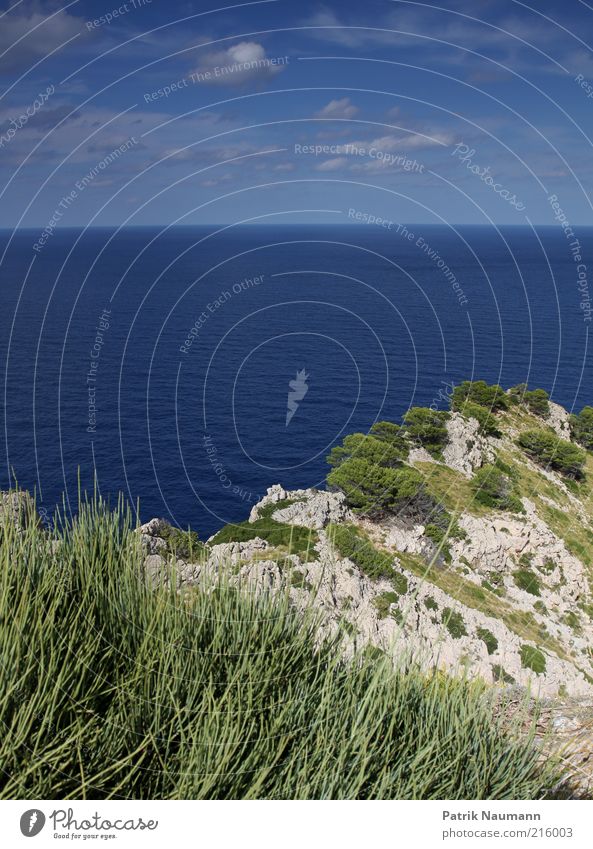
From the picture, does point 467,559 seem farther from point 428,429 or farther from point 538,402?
point 538,402

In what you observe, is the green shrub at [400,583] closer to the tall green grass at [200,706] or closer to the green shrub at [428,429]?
the green shrub at [428,429]

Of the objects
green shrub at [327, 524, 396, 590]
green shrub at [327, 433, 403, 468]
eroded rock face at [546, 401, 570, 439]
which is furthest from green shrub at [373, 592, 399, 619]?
eroded rock face at [546, 401, 570, 439]

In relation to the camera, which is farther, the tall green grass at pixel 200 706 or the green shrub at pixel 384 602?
the green shrub at pixel 384 602

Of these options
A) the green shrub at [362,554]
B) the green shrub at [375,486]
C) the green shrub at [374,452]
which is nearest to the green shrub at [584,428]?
the green shrub at [374,452]

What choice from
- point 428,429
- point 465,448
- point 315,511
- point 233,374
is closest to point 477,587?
point 465,448

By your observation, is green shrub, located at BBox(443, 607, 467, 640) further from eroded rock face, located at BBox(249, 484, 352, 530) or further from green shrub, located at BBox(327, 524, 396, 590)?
eroded rock face, located at BBox(249, 484, 352, 530)

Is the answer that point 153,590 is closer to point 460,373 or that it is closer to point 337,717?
point 337,717
